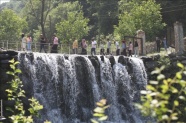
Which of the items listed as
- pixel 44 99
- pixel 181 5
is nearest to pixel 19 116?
pixel 44 99

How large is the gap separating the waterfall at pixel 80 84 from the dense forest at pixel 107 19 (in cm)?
1186

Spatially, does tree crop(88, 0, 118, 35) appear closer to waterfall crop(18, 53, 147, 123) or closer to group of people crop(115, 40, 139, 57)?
group of people crop(115, 40, 139, 57)

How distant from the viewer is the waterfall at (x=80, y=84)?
16906mm

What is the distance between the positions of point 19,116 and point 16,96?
1.61ft

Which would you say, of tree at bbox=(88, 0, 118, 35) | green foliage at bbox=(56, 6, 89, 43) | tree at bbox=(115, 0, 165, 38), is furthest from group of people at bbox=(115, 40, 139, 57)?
tree at bbox=(88, 0, 118, 35)

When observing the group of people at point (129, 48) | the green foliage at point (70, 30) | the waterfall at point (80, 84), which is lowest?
the waterfall at point (80, 84)

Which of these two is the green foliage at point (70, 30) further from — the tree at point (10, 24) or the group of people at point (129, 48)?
the group of people at point (129, 48)

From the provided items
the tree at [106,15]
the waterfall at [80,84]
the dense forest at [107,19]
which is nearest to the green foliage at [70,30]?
the dense forest at [107,19]

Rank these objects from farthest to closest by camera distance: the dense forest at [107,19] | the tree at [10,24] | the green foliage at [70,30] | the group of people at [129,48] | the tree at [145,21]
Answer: the tree at [10,24]
the green foliage at [70,30]
the dense forest at [107,19]
the tree at [145,21]
the group of people at [129,48]

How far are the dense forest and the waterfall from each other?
38.9 feet

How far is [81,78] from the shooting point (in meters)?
19.0

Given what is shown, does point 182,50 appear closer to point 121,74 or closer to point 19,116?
point 121,74

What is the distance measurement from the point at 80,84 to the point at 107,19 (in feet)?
104

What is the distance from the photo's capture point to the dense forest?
33.2 meters
